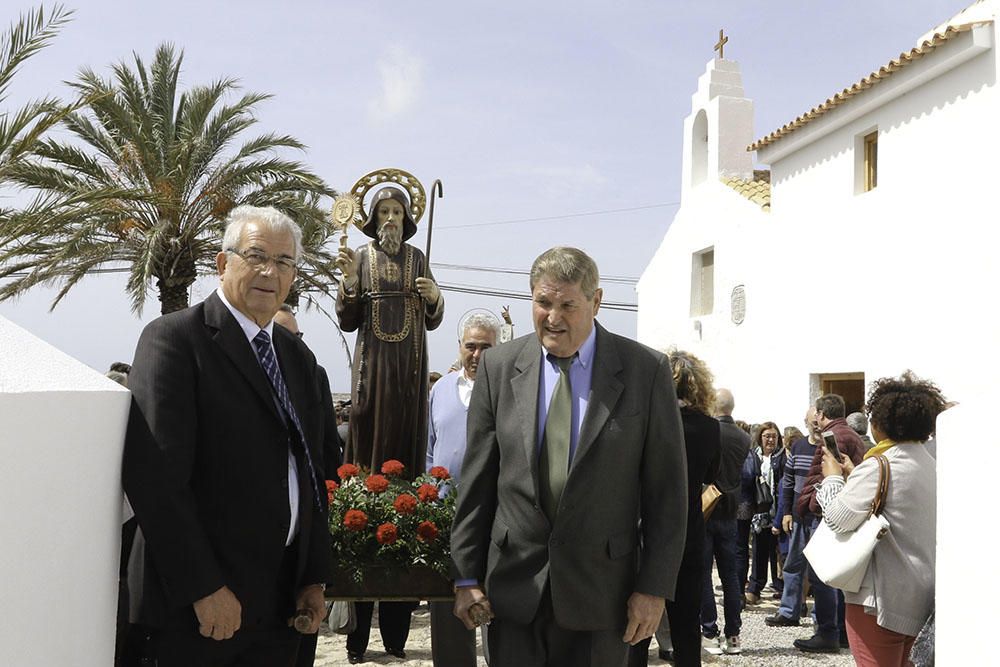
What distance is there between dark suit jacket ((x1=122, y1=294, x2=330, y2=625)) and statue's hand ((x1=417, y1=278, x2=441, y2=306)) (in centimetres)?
257

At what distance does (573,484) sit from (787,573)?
564 centimetres

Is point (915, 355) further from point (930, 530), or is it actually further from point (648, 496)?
point (648, 496)

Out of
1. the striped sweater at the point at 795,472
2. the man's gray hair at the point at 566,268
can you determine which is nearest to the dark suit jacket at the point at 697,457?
the man's gray hair at the point at 566,268

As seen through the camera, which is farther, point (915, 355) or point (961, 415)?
point (915, 355)

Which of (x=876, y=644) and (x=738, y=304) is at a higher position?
(x=738, y=304)

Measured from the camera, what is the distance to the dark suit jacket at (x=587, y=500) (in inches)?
125

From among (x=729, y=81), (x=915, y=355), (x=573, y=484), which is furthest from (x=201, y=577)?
(x=729, y=81)

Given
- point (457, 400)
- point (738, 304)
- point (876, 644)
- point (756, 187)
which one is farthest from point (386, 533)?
point (756, 187)

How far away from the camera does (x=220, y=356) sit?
296 centimetres

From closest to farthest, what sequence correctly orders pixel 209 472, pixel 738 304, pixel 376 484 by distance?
1. pixel 209 472
2. pixel 376 484
3. pixel 738 304

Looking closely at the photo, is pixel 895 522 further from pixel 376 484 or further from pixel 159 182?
pixel 159 182

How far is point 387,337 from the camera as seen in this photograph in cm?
569

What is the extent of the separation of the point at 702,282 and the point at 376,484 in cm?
1564

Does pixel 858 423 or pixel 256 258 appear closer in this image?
pixel 256 258
